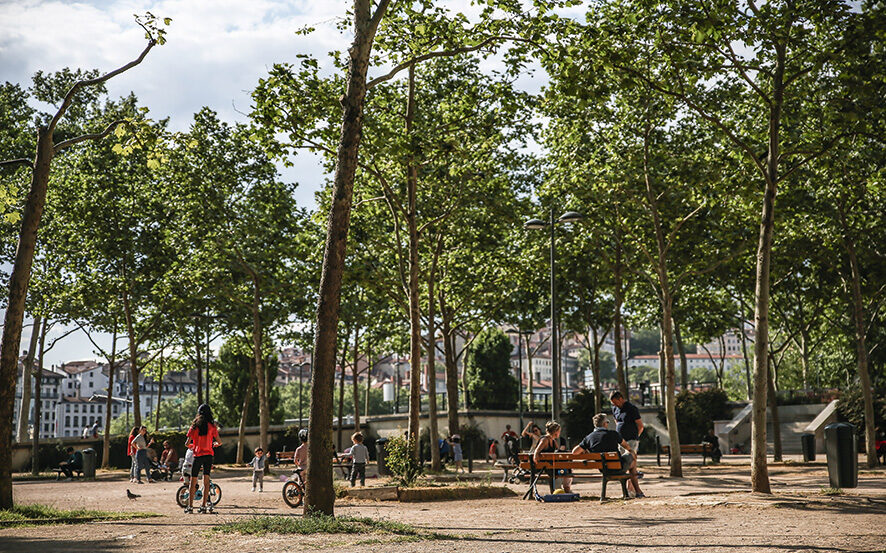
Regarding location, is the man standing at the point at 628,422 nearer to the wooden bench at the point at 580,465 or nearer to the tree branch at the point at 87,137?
the wooden bench at the point at 580,465

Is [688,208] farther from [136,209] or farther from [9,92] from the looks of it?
[9,92]

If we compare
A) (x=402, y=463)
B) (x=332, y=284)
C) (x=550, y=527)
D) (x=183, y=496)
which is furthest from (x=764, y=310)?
(x=183, y=496)

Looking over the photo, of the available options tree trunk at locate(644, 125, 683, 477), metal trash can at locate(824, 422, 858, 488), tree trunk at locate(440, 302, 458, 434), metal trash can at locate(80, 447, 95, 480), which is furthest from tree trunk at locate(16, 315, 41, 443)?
metal trash can at locate(824, 422, 858, 488)

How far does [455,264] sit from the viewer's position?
30.2m

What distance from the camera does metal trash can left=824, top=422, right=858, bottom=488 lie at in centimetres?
1472

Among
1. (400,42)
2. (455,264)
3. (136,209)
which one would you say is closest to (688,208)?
(455,264)

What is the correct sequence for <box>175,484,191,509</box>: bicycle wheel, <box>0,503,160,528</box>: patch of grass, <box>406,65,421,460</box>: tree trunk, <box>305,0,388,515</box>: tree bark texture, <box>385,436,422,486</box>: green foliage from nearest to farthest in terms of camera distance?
<box>305,0,388,515</box>: tree bark texture, <box>0,503,160,528</box>: patch of grass, <box>175,484,191,509</box>: bicycle wheel, <box>385,436,422,486</box>: green foliage, <box>406,65,421,460</box>: tree trunk

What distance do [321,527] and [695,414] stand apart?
35.7m

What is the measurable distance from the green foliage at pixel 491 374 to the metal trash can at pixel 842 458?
35105 millimetres

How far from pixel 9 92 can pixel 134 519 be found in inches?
1098

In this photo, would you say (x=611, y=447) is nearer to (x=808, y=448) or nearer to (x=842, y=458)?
(x=842, y=458)

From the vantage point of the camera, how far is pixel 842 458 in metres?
14.8

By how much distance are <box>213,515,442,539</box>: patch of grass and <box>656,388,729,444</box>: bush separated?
3403cm

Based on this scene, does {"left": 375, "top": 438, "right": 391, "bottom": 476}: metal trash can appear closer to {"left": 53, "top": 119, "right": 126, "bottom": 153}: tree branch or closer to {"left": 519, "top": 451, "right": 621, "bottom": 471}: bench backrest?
Result: {"left": 519, "top": 451, "right": 621, "bottom": 471}: bench backrest
